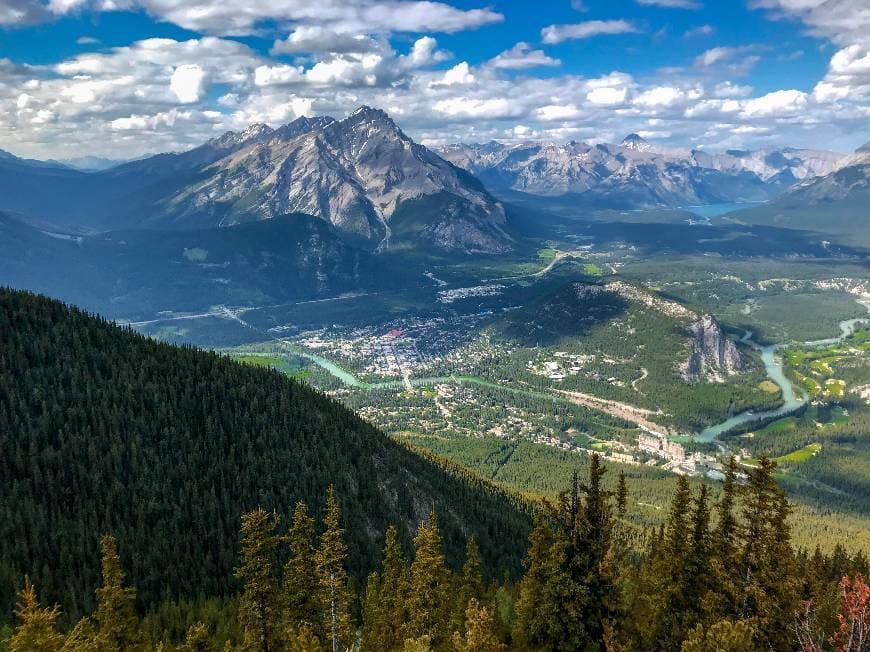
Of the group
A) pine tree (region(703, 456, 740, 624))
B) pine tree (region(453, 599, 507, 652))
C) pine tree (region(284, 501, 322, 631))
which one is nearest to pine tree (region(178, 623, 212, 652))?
pine tree (region(284, 501, 322, 631))

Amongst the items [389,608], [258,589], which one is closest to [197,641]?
[258,589]

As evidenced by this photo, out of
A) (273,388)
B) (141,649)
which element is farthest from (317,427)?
(141,649)

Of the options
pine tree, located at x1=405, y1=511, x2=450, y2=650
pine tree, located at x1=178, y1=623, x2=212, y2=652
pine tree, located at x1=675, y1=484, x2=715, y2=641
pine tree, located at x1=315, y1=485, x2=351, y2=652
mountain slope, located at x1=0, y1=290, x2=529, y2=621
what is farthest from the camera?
mountain slope, located at x1=0, y1=290, x2=529, y2=621

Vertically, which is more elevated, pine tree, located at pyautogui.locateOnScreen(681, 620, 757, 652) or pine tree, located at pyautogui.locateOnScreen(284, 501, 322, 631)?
pine tree, located at pyautogui.locateOnScreen(681, 620, 757, 652)

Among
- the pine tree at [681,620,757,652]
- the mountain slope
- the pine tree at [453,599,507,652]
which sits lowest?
the mountain slope

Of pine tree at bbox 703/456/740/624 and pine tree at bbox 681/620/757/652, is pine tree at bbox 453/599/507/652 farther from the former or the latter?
pine tree at bbox 703/456/740/624

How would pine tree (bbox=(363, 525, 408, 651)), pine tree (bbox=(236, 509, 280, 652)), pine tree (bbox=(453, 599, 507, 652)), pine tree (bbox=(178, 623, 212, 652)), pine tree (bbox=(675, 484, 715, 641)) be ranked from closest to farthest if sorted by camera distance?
pine tree (bbox=(453, 599, 507, 652))
pine tree (bbox=(178, 623, 212, 652))
pine tree (bbox=(675, 484, 715, 641))
pine tree (bbox=(236, 509, 280, 652))
pine tree (bbox=(363, 525, 408, 651))

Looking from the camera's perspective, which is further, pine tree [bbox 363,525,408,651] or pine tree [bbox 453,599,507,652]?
pine tree [bbox 363,525,408,651]
